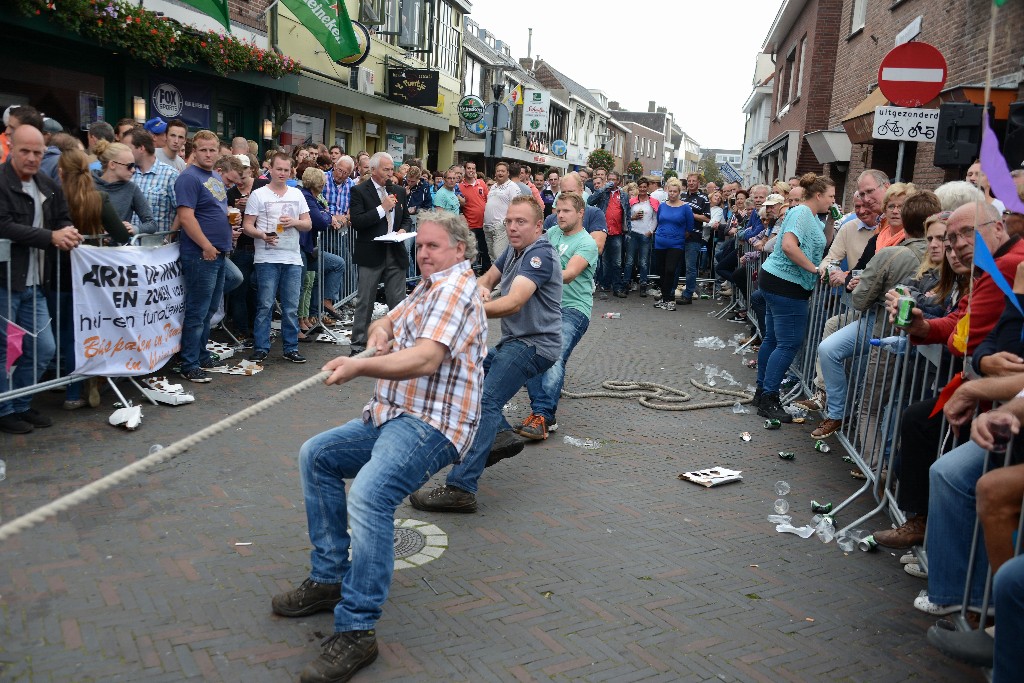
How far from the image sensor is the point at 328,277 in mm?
10711

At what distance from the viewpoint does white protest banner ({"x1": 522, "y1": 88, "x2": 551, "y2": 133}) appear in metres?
42.2

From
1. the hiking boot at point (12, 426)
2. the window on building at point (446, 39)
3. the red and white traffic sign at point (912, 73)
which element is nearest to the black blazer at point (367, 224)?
the hiking boot at point (12, 426)

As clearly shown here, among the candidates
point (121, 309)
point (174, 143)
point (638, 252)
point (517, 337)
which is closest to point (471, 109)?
point (638, 252)

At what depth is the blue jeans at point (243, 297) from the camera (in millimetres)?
9117

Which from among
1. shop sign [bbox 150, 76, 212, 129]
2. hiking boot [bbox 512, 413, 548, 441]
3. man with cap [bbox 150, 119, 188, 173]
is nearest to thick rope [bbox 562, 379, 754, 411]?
hiking boot [bbox 512, 413, 548, 441]

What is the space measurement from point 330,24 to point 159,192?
28.2ft

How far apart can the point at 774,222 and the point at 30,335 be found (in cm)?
884

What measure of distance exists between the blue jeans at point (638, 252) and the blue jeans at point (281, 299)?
821cm

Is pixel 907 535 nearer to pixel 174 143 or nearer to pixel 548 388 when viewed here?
pixel 548 388

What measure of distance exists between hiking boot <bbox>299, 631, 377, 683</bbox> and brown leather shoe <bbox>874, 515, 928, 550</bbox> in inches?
115

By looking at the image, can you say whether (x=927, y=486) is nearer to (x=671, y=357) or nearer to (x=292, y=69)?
(x=671, y=357)

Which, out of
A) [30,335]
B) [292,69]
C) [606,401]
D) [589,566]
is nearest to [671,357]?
[606,401]

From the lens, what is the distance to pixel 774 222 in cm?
1134

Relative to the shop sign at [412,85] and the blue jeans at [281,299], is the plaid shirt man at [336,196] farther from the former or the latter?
the shop sign at [412,85]
